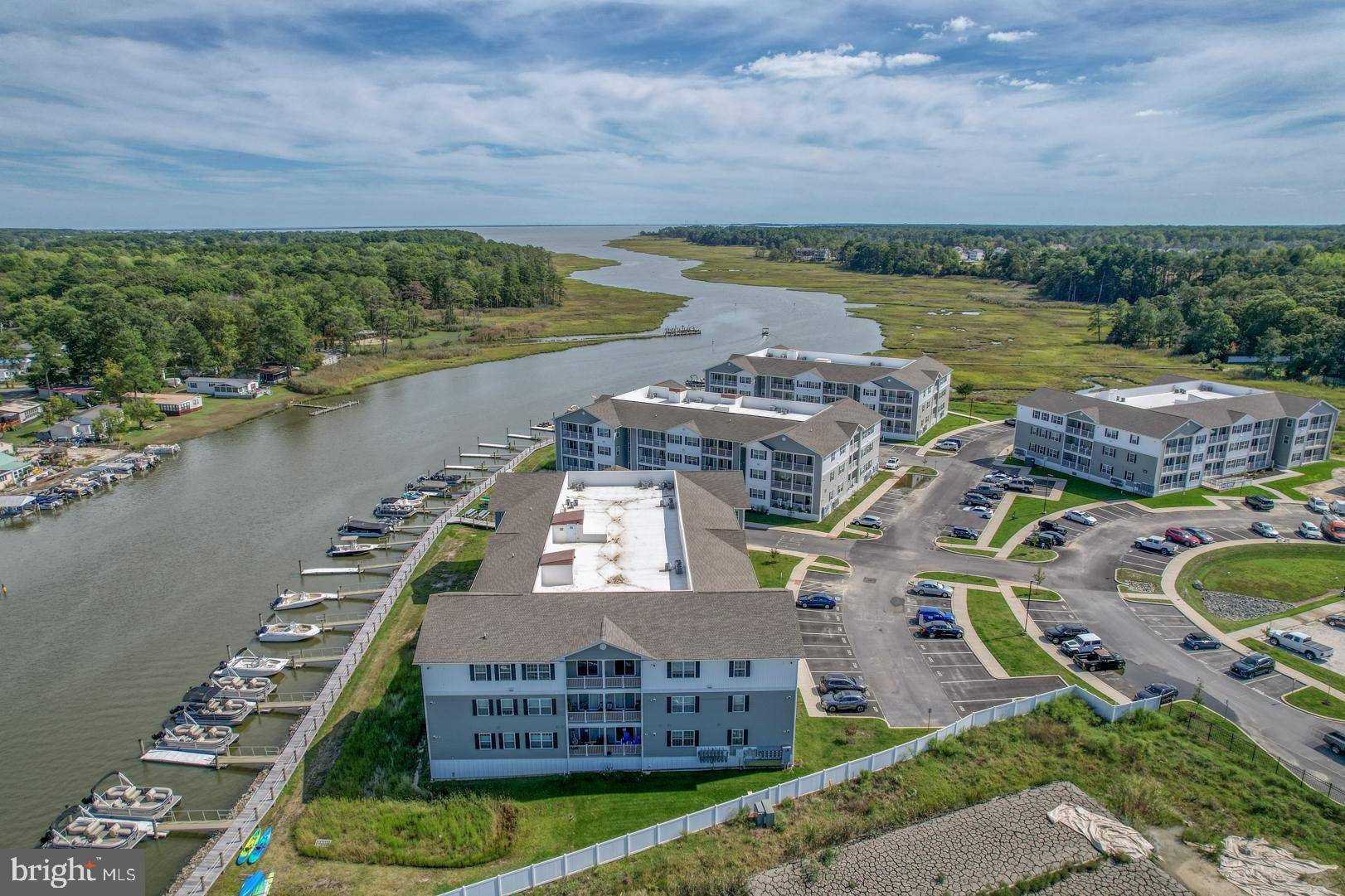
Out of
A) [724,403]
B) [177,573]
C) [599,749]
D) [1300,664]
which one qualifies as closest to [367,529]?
[177,573]

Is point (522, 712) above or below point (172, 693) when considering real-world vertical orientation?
above

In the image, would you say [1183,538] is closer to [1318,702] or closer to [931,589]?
[1318,702]

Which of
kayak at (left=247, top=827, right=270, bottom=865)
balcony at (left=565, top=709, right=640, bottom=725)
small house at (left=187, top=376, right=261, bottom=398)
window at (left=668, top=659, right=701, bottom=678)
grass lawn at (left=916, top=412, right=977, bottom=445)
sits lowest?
kayak at (left=247, top=827, right=270, bottom=865)

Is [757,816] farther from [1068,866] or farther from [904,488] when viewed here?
[904,488]

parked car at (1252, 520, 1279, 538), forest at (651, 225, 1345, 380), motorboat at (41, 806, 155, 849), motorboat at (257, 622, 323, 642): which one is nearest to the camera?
motorboat at (41, 806, 155, 849)

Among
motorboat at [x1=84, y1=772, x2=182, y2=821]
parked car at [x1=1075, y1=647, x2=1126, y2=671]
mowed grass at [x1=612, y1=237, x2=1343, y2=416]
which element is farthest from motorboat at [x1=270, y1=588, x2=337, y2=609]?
mowed grass at [x1=612, y1=237, x2=1343, y2=416]

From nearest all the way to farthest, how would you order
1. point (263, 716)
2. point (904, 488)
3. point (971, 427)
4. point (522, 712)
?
point (522, 712) → point (263, 716) → point (904, 488) → point (971, 427)

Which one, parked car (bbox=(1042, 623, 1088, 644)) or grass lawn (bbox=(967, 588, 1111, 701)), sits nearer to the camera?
grass lawn (bbox=(967, 588, 1111, 701))

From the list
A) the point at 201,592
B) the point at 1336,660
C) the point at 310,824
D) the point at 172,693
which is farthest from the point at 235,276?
the point at 1336,660

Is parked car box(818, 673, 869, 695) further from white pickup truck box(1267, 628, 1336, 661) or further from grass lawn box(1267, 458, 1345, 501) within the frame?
grass lawn box(1267, 458, 1345, 501)
